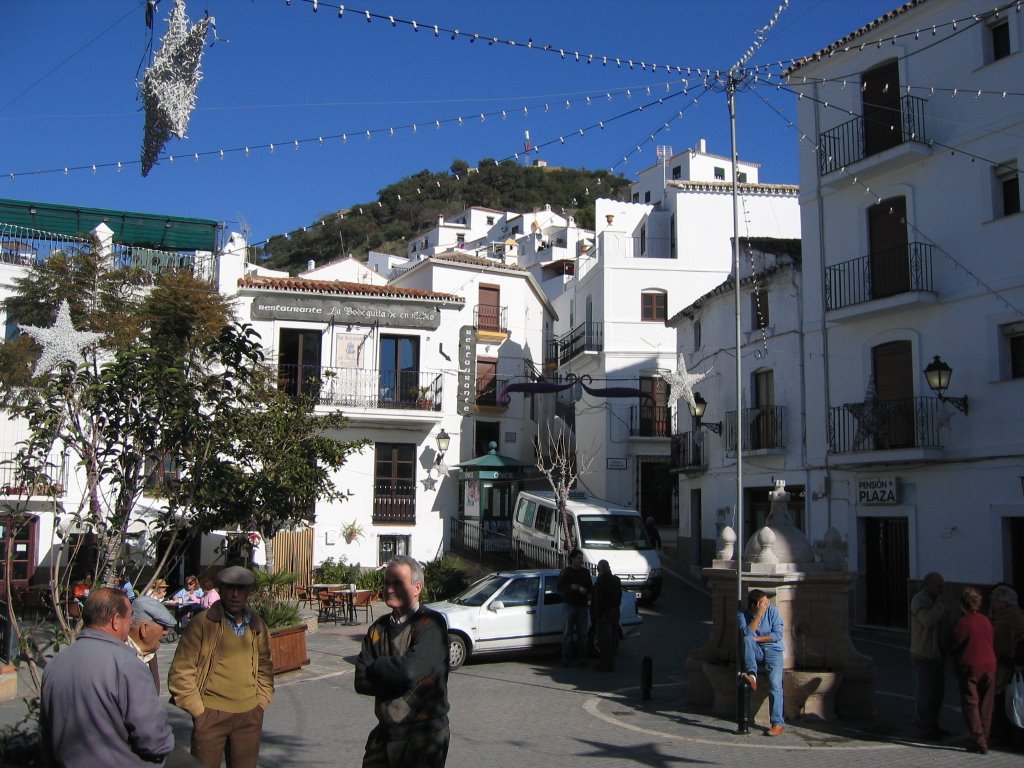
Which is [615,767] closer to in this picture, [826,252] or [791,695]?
[791,695]

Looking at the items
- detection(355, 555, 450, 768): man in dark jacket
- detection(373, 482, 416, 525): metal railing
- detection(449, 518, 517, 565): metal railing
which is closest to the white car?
detection(449, 518, 517, 565): metal railing

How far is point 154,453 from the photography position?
27.0 feet

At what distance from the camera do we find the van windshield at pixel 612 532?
890 inches

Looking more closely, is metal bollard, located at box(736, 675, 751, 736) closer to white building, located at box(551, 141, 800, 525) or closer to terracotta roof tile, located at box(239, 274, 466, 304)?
terracotta roof tile, located at box(239, 274, 466, 304)

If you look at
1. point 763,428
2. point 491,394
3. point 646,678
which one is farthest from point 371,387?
point 646,678

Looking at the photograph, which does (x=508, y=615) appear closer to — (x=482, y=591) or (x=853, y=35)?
(x=482, y=591)

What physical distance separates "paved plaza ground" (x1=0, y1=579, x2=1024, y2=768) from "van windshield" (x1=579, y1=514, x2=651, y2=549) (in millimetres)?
7452

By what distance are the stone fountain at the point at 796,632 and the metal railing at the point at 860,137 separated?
11.4 metres

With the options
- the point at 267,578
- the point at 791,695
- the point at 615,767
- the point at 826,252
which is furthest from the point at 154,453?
the point at 826,252

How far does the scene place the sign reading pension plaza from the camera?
26906mm

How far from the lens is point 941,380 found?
17.7 metres

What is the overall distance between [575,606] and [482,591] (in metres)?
1.68

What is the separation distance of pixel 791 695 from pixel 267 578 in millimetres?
11590

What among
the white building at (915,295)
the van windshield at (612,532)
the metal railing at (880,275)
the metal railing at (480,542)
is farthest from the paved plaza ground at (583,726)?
the metal railing at (480,542)
